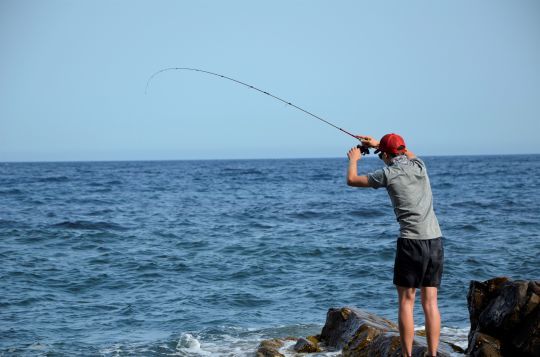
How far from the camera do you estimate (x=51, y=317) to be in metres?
11.3

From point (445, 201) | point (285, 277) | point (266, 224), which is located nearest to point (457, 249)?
point (285, 277)

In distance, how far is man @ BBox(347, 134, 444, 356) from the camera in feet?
18.4

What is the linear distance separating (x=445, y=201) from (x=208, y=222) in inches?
499

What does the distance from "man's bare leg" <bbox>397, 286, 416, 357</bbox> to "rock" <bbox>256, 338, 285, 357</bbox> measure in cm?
265

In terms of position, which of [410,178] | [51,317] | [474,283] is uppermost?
[410,178]

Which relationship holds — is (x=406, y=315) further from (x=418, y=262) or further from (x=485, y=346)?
(x=485, y=346)

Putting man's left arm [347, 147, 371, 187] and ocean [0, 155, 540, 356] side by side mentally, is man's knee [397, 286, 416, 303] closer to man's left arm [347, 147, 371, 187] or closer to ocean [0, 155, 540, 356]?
man's left arm [347, 147, 371, 187]

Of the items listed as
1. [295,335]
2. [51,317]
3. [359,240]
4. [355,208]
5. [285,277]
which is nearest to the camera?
[295,335]

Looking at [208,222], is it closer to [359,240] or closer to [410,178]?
[359,240]

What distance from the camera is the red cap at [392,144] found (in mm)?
5793

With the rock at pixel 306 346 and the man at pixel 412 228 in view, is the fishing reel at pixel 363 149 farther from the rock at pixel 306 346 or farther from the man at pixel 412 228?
the rock at pixel 306 346

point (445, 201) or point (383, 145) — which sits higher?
point (383, 145)

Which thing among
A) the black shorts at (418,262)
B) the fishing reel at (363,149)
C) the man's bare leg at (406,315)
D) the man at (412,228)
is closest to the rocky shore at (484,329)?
the man's bare leg at (406,315)

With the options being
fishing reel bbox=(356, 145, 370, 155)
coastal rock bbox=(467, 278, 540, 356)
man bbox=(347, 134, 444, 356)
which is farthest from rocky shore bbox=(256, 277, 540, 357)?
fishing reel bbox=(356, 145, 370, 155)
